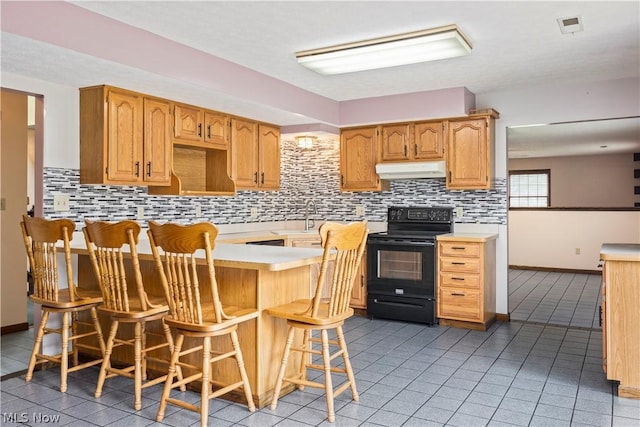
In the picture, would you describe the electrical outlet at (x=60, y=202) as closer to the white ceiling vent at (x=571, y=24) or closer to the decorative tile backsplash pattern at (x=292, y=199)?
the decorative tile backsplash pattern at (x=292, y=199)

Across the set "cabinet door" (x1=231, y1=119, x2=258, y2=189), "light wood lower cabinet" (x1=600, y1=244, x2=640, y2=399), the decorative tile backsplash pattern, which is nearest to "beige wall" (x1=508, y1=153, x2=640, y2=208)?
the decorative tile backsplash pattern

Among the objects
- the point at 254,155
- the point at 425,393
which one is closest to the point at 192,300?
the point at 425,393

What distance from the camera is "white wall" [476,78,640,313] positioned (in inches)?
178

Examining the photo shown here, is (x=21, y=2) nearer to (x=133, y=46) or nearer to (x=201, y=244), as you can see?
(x=133, y=46)

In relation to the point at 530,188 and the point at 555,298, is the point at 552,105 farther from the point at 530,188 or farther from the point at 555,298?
the point at 530,188

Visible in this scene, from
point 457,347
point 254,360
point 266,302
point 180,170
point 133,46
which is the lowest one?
point 457,347

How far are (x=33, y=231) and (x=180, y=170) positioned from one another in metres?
1.82

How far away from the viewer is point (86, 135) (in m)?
3.73

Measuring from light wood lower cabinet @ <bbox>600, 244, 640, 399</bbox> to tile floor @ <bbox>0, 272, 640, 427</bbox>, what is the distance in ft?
0.43

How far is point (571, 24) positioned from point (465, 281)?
2.38 metres

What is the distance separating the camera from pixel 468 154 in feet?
16.1

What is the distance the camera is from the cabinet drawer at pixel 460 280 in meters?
4.62

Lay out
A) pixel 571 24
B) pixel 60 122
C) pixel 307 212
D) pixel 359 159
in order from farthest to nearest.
Result: pixel 307 212 < pixel 359 159 < pixel 60 122 < pixel 571 24

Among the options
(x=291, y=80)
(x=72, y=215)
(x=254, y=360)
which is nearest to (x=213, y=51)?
(x=291, y=80)
